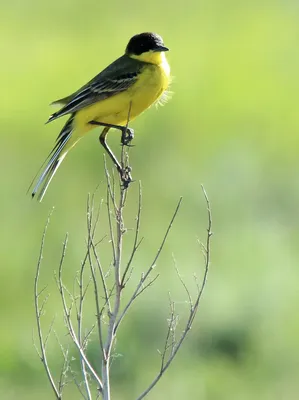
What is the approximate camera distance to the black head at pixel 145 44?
333 inches

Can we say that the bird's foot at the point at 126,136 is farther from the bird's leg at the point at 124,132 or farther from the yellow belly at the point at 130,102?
the yellow belly at the point at 130,102

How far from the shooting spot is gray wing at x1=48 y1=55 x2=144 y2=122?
8125 millimetres

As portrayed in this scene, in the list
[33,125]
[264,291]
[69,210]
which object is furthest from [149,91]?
[33,125]

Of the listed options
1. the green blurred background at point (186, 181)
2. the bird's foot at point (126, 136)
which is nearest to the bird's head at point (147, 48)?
the bird's foot at point (126, 136)

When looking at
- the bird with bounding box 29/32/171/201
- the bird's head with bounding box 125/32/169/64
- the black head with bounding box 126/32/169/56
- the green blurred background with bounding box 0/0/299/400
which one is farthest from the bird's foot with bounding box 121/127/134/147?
the green blurred background with bounding box 0/0/299/400

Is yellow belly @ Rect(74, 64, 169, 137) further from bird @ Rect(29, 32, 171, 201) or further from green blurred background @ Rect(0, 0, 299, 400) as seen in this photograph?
green blurred background @ Rect(0, 0, 299, 400)

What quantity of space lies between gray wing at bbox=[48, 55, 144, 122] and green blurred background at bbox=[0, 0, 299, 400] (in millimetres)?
2639

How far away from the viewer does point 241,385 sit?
10281mm

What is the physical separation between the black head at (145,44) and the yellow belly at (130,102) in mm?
273

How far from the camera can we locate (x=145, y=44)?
8.51 m

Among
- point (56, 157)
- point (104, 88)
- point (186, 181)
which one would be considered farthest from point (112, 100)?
point (186, 181)

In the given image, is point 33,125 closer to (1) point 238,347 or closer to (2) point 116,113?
(1) point 238,347

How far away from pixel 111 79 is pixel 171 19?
50.3ft

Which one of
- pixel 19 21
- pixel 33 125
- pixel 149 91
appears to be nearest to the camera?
pixel 149 91
